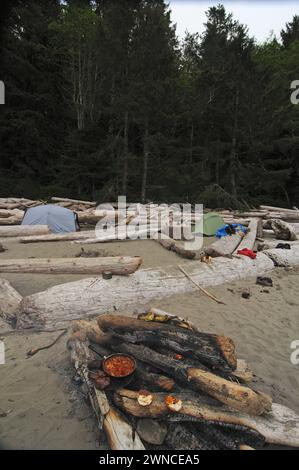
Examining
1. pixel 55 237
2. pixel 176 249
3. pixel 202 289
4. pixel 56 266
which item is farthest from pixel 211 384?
pixel 55 237

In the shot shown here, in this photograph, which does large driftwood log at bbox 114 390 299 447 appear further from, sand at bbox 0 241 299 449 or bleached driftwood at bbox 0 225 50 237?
bleached driftwood at bbox 0 225 50 237

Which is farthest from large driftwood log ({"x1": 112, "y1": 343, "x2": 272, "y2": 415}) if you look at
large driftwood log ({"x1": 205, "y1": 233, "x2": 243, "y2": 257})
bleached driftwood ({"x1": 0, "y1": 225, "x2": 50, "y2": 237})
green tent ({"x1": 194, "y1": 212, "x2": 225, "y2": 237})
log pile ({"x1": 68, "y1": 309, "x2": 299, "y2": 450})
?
green tent ({"x1": 194, "y1": 212, "x2": 225, "y2": 237})

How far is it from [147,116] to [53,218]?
1183 cm

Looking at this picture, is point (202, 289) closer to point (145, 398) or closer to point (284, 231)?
point (145, 398)

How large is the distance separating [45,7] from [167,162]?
68.4ft

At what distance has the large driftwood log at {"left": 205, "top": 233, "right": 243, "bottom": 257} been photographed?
764cm

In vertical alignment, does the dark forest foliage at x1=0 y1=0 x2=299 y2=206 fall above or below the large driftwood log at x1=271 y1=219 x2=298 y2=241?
above

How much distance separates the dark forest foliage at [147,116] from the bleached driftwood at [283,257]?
10.3 meters

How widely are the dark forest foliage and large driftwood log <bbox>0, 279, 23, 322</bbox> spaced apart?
15422 millimetres

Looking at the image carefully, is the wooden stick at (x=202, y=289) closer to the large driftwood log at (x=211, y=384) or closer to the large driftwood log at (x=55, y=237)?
the large driftwood log at (x=211, y=384)

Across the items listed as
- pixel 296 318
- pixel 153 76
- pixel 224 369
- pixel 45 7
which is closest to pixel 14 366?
pixel 224 369

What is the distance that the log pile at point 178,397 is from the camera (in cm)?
251

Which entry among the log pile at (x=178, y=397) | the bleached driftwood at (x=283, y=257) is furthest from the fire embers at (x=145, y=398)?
the bleached driftwood at (x=283, y=257)

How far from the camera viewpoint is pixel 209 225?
11750mm
